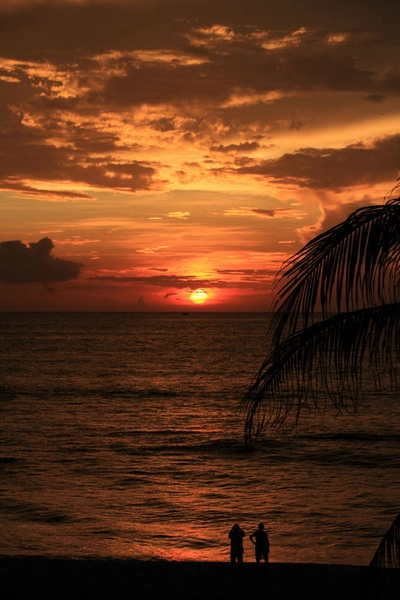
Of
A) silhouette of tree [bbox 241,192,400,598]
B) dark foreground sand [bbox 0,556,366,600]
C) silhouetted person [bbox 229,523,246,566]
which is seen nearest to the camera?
silhouette of tree [bbox 241,192,400,598]

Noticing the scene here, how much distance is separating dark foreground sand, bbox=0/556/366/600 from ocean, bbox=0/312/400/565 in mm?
1555

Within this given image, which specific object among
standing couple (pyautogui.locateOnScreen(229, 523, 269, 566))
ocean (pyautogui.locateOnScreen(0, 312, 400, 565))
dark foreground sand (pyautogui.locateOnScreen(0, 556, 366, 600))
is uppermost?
standing couple (pyautogui.locateOnScreen(229, 523, 269, 566))

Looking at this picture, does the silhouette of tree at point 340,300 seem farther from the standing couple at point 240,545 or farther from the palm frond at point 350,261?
the standing couple at point 240,545

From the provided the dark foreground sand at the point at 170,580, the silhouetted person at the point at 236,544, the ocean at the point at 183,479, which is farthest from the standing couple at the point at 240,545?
the ocean at the point at 183,479

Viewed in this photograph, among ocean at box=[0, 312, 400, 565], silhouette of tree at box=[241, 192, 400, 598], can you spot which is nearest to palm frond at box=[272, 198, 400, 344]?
silhouette of tree at box=[241, 192, 400, 598]

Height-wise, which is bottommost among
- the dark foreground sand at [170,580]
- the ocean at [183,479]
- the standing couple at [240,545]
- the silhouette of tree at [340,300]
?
the ocean at [183,479]

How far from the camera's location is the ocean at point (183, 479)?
19500 millimetres

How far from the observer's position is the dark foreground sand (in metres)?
14.3

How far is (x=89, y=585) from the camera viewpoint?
48.4 ft

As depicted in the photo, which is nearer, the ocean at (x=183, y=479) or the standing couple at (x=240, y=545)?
the standing couple at (x=240, y=545)

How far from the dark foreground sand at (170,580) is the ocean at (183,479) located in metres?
1.55

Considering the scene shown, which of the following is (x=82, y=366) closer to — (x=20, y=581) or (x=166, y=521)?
(x=166, y=521)

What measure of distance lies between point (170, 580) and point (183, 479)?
1233cm

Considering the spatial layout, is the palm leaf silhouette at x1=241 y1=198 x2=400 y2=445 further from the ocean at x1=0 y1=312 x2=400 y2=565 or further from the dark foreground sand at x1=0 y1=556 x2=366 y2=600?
the dark foreground sand at x1=0 y1=556 x2=366 y2=600
